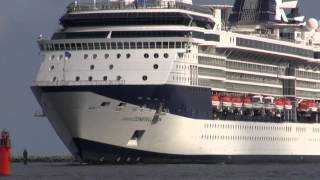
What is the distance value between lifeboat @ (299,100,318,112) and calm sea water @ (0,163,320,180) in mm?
16324

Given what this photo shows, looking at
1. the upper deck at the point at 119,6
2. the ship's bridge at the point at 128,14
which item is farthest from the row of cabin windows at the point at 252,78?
the upper deck at the point at 119,6

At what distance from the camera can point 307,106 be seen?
12444cm

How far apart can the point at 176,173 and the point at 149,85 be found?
11071mm

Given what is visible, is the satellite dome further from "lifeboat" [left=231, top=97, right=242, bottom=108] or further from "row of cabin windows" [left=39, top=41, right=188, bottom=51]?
"row of cabin windows" [left=39, top=41, right=188, bottom=51]

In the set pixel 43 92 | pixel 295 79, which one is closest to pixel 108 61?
pixel 43 92

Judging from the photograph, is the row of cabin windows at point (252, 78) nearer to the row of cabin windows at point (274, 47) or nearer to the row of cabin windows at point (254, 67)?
the row of cabin windows at point (254, 67)

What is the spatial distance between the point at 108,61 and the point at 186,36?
586 centimetres

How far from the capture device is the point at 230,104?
4424 inches

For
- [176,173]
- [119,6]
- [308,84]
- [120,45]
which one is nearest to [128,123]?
[120,45]

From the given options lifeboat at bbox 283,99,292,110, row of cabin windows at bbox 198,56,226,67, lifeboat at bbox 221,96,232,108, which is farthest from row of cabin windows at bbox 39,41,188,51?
lifeboat at bbox 283,99,292,110

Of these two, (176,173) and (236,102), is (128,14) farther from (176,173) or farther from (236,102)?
(176,173)

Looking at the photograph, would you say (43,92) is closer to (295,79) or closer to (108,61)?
(108,61)

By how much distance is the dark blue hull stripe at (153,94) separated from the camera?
335ft

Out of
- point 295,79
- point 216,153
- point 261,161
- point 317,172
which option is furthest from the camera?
point 295,79
